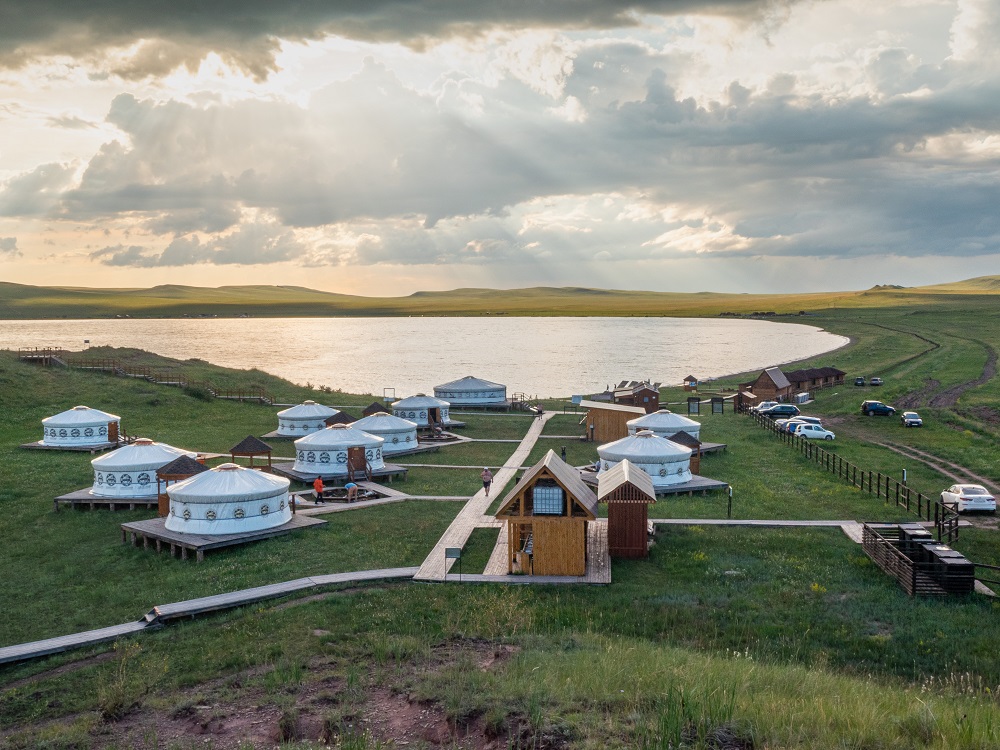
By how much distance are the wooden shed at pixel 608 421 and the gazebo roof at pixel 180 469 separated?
24.5 metres

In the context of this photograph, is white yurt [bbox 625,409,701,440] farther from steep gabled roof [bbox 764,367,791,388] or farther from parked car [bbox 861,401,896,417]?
steep gabled roof [bbox 764,367,791,388]

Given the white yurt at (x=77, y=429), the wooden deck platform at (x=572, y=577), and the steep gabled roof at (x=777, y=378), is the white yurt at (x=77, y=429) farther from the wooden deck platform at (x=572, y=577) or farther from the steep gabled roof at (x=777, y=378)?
the steep gabled roof at (x=777, y=378)

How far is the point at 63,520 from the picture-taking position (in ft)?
98.1

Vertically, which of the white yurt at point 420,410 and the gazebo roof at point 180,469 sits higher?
the gazebo roof at point 180,469

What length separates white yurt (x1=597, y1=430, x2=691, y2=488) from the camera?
33469mm

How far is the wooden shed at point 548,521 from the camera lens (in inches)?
884

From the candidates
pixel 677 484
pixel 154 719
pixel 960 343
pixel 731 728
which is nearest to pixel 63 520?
pixel 154 719

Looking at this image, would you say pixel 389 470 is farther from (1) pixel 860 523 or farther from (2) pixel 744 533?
(1) pixel 860 523

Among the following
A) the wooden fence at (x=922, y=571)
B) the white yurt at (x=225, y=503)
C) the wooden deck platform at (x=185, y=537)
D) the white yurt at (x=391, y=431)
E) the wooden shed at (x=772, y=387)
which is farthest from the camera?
the wooden shed at (x=772, y=387)

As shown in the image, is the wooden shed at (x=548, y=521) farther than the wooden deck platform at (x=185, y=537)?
No

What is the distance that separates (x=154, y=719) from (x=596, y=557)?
1341 centimetres

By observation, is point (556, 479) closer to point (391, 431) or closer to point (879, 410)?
point (391, 431)

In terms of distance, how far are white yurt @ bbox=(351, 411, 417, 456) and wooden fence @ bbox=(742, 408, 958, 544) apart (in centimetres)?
2067

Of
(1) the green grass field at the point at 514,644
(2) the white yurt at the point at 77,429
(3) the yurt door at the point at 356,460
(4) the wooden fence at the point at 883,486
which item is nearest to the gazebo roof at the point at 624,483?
(1) the green grass field at the point at 514,644
